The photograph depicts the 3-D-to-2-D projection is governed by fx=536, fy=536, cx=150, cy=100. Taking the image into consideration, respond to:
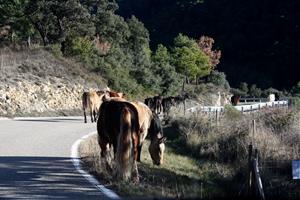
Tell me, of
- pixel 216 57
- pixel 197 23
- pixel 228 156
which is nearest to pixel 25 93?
pixel 228 156

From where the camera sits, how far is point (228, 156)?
17875 mm

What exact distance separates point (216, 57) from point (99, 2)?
3843 cm

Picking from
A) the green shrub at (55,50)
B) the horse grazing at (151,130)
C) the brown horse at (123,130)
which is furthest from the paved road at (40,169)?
the green shrub at (55,50)

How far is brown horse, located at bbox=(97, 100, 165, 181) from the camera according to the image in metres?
9.83

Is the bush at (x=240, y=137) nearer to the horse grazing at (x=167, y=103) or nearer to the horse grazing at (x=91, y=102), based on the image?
the horse grazing at (x=91, y=102)

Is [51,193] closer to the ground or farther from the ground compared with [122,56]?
closer to the ground

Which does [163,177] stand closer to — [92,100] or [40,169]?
[40,169]

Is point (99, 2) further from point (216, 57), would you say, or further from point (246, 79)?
point (246, 79)

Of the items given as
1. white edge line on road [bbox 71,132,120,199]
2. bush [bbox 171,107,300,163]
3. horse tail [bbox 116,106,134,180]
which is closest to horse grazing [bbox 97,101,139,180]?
horse tail [bbox 116,106,134,180]

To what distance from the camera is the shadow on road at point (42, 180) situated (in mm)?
8836

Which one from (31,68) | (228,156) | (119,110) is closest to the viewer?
(119,110)

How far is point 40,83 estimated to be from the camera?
3462 cm

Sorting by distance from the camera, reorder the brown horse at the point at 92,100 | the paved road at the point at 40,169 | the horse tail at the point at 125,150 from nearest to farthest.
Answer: the paved road at the point at 40,169, the horse tail at the point at 125,150, the brown horse at the point at 92,100

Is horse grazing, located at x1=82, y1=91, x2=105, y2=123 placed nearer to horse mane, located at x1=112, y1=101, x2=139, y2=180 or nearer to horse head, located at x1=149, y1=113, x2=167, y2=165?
horse head, located at x1=149, y1=113, x2=167, y2=165
